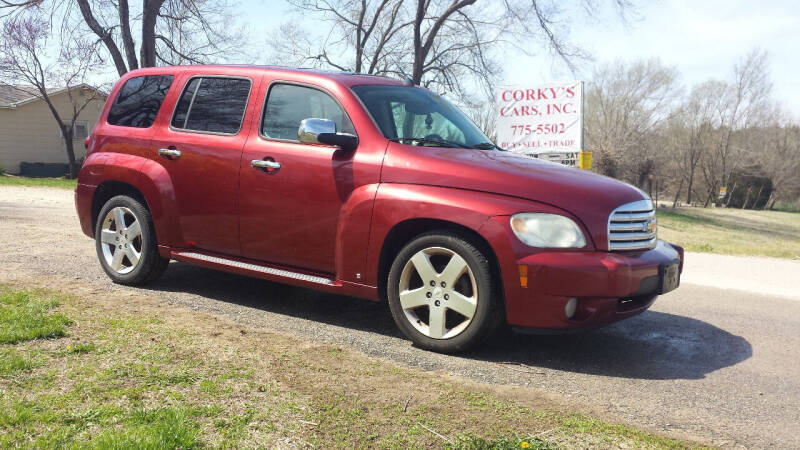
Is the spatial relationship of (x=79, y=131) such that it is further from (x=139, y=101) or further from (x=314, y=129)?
(x=314, y=129)

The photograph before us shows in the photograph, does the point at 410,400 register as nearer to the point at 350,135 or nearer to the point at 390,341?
the point at 390,341

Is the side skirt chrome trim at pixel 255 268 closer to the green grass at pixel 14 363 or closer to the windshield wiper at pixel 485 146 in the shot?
the windshield wiper at pixel 485 146

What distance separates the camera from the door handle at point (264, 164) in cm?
Result: 499

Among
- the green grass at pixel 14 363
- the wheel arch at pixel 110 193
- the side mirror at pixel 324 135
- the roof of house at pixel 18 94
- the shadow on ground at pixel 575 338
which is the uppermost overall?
the roof of house at pixel 18 94

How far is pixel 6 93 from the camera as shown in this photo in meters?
38.8

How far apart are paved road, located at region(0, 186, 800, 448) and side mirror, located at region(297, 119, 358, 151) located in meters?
1.31

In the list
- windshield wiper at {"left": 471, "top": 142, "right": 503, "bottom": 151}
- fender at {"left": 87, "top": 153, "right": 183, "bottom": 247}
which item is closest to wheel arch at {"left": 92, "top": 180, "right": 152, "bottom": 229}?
fender at {"left": 87, "top": 153, "right": 183, "bottom": 247}

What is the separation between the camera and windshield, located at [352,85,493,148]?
16.3 feet

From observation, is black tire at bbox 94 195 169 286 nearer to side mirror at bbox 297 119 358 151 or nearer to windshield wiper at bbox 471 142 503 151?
side mirror at bbox 297 119 358 151

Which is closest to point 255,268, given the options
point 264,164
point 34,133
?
point 264,164

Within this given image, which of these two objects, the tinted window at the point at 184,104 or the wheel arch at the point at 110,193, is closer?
the tinted window at the point at 184,104

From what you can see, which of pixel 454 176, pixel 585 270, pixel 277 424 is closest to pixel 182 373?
pixel 277 424

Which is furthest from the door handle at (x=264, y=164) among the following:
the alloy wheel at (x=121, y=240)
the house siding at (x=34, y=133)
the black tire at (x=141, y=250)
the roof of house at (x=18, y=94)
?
the house siding at (x=34, y=133)

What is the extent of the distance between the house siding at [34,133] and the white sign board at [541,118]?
2554 centimetres
